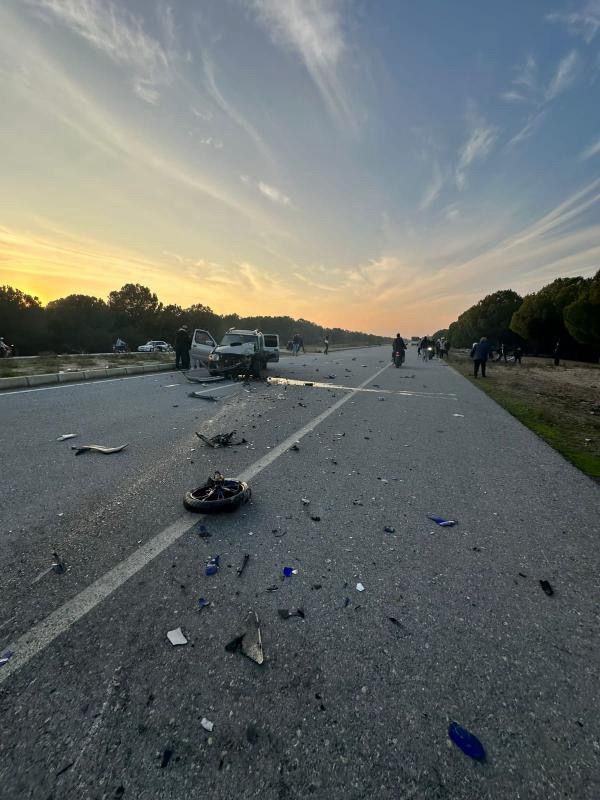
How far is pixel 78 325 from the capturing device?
6588cm

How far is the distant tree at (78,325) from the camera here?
62.6 m

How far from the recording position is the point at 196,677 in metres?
1.82

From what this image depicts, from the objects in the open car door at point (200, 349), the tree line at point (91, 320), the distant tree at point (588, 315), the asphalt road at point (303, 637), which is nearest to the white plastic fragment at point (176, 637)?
the asphalt road at point (303, 637)

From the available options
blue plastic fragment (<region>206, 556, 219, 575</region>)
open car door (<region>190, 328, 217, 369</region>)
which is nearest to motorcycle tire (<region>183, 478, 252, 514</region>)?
blue plastic fragment (<region>206, 556, 219, 575</region>)

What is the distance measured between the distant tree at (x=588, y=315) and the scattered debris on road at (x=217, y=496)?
36365 millimetres

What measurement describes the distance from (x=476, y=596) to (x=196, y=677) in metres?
1.78

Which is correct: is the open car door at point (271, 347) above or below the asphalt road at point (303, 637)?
above

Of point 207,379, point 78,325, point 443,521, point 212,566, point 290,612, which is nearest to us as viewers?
point 290,612

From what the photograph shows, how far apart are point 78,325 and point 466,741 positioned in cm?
7719

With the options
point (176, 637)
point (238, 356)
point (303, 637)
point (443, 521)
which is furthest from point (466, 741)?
point (238, 356)

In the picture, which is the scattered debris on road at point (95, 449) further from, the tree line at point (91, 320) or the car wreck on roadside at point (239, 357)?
the tree line at point (91, 320)

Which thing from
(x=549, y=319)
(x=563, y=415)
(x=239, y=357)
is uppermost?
(x=549, y=319)

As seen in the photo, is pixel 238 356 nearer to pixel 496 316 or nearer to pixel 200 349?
pixel 200 349

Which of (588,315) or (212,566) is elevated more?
(588,315)
